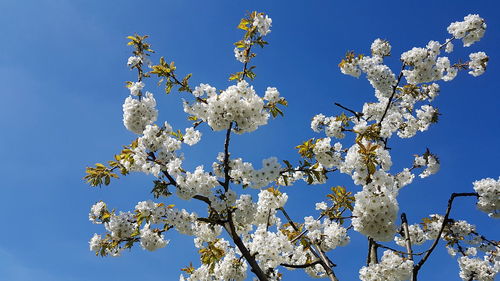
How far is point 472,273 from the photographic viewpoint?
8.78 m

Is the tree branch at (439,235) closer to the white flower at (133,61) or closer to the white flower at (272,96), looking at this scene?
the white flower at (272,96)

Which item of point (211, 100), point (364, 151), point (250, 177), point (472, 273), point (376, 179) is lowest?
point (472, 273)

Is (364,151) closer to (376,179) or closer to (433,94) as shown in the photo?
(376,179)

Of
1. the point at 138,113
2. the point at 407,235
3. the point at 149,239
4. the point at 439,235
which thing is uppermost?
the point at 138,113

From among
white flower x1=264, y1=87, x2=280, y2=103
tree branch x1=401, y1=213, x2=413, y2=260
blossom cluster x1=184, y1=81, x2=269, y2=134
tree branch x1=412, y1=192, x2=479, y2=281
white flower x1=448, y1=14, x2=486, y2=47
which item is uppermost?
white flower x1=448, y1=14, x2=486, y2=47

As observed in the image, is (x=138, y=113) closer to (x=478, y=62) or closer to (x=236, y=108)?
→ (x=236, y=108)

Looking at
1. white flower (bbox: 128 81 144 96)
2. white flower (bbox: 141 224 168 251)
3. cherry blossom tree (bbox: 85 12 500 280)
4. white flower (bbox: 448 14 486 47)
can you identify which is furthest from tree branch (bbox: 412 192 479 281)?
white flower (bbox: 128 81 144 96)

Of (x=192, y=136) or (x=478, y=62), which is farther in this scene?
(x=478, y=62)

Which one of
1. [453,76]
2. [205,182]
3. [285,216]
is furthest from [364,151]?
[453,76]

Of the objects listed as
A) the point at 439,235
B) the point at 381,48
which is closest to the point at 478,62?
the point at 381,48

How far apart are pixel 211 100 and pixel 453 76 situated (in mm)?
6477

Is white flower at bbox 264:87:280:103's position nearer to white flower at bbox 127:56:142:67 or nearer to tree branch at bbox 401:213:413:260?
white flower at bbox 127:56:142:67

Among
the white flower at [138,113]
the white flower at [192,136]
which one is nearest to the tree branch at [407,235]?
the white flower at [192,136]

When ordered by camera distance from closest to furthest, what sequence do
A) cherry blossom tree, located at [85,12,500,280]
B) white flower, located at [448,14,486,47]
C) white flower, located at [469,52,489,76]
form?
cherry blossom tree, located at [85,12,500,280] < white flower, located at [448,14,486,47] < white flower, located at [469,52,489,76]
